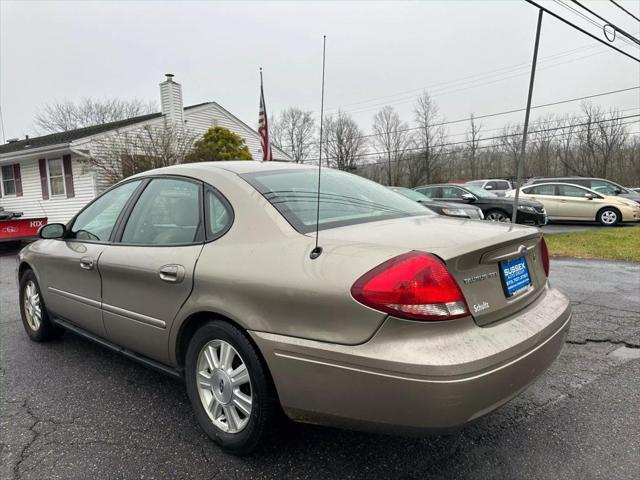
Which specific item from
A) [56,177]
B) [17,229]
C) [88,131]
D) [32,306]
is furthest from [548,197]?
[88,131]

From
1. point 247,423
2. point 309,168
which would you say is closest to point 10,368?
point 247,423

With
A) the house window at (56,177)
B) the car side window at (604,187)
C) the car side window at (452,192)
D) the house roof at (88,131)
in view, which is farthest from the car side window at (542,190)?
the house window at (56,177)

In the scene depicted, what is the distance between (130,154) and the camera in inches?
592

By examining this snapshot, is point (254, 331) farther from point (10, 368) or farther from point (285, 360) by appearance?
point (10, 368)

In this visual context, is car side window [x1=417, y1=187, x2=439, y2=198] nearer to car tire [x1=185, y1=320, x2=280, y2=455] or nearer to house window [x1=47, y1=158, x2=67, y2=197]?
car tire [x1=185, y1=320, x2=280, y2=455]

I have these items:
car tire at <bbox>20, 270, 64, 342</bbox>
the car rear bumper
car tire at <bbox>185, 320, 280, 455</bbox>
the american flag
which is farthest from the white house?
the car rear bumper

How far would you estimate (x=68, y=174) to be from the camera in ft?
53.3

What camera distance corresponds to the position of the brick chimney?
56.5 ft

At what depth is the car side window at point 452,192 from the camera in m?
13.9

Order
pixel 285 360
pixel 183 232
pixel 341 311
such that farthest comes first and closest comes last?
pixel 183 232, pixel 285 360, pixel 341 311

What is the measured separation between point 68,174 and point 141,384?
50.7 feet

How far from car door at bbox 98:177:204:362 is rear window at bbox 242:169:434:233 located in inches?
17.9

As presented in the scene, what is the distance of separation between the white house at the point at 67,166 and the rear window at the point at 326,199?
1437cm

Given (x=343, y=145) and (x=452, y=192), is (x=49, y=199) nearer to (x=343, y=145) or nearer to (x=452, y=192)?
(x=452, y=192)
